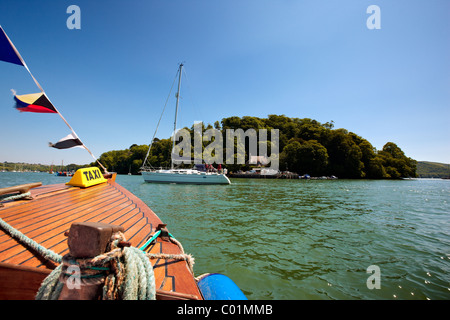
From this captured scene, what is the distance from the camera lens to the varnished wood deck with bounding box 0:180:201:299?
1.67 meters

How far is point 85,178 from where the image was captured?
6781 mm

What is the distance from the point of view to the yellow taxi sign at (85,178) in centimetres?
658

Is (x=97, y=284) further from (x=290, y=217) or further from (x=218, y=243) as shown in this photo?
(x=290, y=217)

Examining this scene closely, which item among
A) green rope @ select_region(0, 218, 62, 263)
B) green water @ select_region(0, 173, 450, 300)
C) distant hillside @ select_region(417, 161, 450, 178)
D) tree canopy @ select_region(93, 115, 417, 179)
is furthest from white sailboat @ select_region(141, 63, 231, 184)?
distant hillside @ select_region(417, 161, 450, 178)

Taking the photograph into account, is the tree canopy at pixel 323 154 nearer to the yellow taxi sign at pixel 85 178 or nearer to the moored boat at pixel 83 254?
the yellow taxi sign at pixel 85 178

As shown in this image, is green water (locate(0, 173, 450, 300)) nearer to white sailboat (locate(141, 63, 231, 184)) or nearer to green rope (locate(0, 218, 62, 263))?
green rope (locate(0, 218, 62, 263))

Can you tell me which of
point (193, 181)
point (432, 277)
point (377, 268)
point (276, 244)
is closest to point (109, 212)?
point (276, 244)

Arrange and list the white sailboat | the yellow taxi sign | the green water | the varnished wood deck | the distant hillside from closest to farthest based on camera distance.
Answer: the varnished wood deck < the green water < the yellow taxi sign < the white sailboat < the distant hillside

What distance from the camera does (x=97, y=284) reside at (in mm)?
1207

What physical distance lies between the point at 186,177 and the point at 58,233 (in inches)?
1069

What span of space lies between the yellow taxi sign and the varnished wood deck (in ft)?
3.63

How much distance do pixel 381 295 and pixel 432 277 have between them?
5.64 ft

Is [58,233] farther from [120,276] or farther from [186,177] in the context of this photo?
[186,177]
